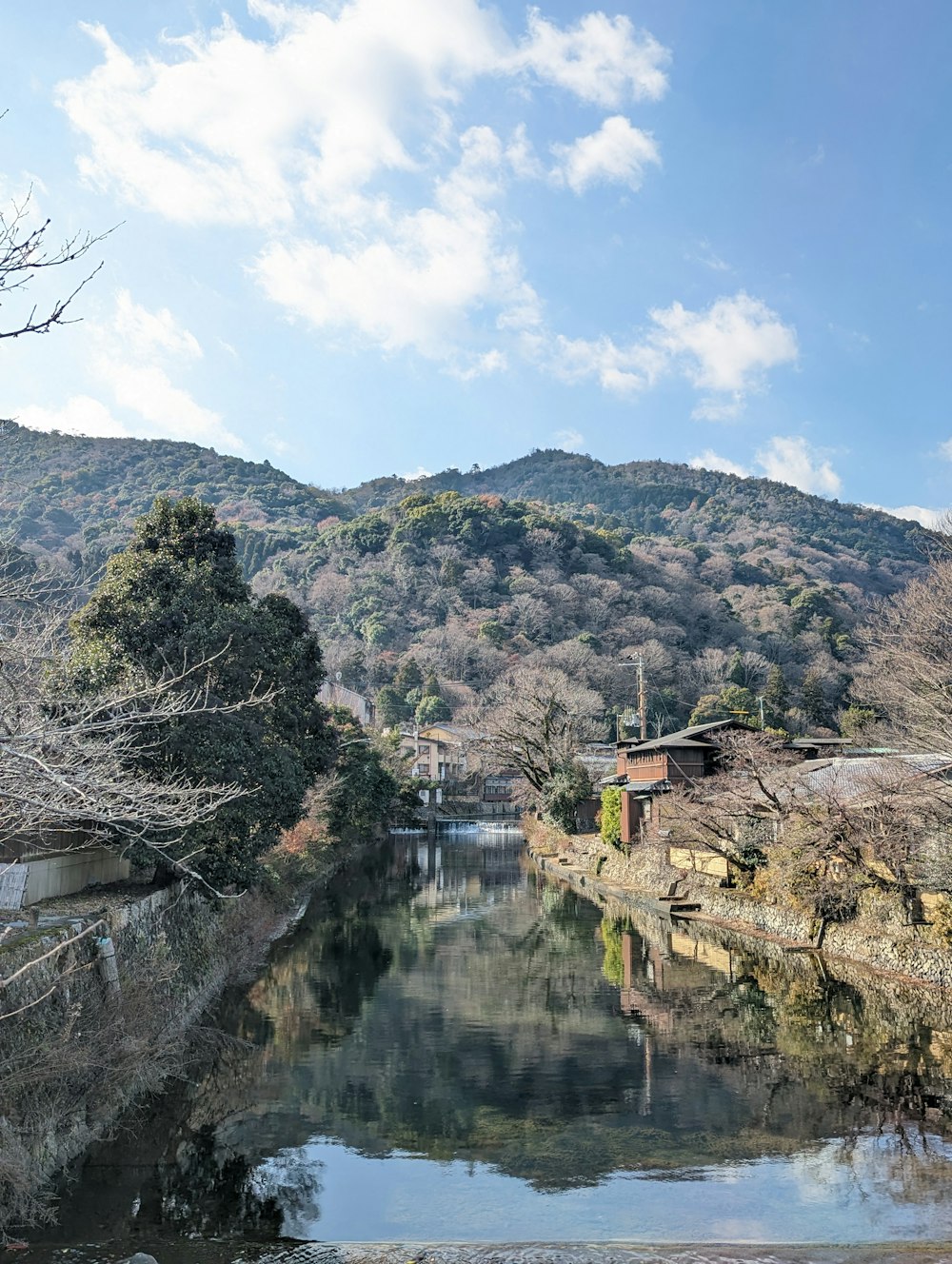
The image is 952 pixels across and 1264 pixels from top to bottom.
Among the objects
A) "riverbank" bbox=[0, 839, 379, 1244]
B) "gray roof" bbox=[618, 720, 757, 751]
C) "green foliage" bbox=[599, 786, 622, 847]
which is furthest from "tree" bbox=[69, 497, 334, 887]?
"gray roof" bbox=[618, 720, 757, 751]

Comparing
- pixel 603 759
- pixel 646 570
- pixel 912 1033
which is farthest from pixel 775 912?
pixel 646 570

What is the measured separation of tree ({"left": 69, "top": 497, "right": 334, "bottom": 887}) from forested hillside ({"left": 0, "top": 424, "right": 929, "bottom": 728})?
3687 centimetres

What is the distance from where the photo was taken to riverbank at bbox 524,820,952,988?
1862cm

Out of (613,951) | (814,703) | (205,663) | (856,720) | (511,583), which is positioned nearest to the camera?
(205,663)

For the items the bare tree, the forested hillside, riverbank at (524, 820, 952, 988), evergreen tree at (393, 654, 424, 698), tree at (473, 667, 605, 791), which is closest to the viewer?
the bare tree

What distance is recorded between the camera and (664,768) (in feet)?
124

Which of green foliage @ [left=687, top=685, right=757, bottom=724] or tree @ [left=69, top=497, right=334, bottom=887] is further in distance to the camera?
green foliage @ [left=687, top=685, right=757, bottom=724]

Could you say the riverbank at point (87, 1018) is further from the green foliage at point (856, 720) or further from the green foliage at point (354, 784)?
the green foliage at point (856, 720)

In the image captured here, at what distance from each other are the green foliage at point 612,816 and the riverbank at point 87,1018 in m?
21.6

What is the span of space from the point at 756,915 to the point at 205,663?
1626 cm

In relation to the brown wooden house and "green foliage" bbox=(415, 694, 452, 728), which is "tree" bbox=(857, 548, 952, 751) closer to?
the brown wooden house

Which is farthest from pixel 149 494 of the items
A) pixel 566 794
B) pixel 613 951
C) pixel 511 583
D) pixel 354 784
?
pixel 613 951

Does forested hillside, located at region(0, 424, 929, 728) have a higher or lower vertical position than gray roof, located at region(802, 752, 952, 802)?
higher

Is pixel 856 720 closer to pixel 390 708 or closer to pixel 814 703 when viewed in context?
pixel 814 703
